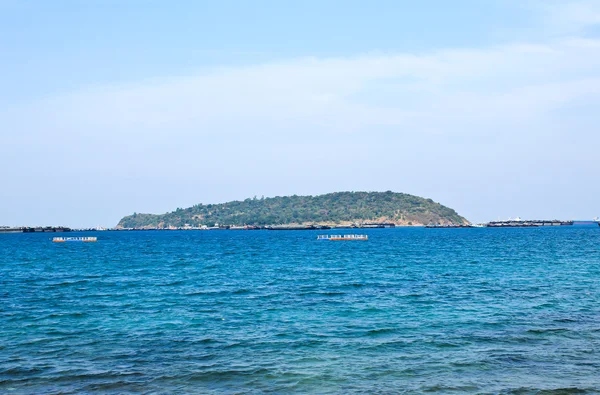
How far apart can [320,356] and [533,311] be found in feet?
57.9

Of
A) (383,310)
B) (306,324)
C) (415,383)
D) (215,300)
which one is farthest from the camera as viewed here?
(215,300)

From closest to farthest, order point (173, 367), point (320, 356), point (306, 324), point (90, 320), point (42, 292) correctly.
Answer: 1. point (173, 367)
2. point (320, 356)
3. point (306, 324)
4. point (90, 320)
5. point (42, 292)

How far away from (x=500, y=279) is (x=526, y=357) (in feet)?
109

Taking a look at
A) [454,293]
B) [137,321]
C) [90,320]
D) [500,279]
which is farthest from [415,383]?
[500,279]

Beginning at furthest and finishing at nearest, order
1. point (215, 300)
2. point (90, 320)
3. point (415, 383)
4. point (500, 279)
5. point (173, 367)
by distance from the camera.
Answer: point (500, 279) < point (215, 300) < point (90, 320) < point (173, 367) < point (415, 383)

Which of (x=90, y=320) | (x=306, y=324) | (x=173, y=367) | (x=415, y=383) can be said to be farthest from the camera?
(x=90, y=320)

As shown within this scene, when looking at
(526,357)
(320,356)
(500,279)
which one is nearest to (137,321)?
(320,356)

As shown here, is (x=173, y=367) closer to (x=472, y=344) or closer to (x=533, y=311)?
(x=472, y=344)

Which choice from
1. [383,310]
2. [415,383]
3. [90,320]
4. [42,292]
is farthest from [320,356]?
[42,292]

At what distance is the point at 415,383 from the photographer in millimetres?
21750

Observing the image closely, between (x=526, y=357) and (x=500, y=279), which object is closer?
(x=526, y=357)

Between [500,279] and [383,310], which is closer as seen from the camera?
[383,310]

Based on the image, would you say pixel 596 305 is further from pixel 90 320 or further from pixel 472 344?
pixel 90 320

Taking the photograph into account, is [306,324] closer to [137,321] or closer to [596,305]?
[137,321]
